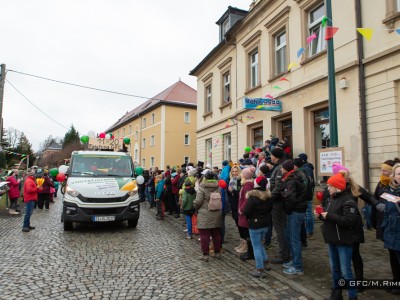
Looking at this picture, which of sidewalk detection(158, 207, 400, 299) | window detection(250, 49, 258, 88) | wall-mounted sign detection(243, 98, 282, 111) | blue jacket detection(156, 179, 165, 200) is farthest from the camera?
window detection(250, 49, 258, 88)

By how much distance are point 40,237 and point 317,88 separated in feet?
31.3

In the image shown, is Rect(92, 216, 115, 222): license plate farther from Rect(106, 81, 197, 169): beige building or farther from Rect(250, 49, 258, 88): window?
Rect(106, 81, 197, 169): beige building

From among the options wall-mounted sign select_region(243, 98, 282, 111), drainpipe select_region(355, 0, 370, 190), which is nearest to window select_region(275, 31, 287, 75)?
wall-mounted sign select_region(243, 98, 282, 111)

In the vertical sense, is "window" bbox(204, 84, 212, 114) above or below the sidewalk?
above

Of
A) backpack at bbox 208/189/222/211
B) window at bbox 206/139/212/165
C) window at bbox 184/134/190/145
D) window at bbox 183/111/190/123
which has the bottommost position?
backpack at bbox 208/189/222/211

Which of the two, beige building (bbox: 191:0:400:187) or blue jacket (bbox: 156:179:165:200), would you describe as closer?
beige building (bbox: 191:0:400:187)

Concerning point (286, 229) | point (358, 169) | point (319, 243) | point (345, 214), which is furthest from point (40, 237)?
point (358, 169)

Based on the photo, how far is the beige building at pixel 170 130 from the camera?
35.4 meters

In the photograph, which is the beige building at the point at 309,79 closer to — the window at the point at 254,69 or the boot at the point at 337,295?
the window at the point at 254,69

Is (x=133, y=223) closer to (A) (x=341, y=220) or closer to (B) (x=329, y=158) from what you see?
(B) (x=329, y=158)

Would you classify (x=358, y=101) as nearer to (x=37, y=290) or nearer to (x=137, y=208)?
(x=137, y=208)

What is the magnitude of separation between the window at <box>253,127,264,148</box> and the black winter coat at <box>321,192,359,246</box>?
10.8m

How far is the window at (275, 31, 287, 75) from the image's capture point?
1307 centimetres

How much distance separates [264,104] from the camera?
1237 cm
